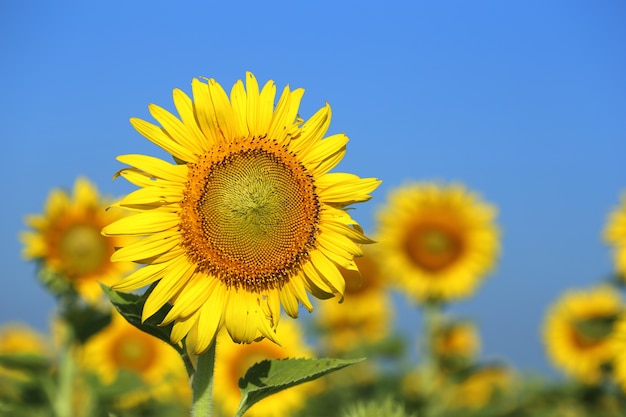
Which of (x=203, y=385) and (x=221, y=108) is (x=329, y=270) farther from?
Result: (x=221, y=108)

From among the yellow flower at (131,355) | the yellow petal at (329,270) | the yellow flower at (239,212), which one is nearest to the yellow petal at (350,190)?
the yellow flower at (239,212)

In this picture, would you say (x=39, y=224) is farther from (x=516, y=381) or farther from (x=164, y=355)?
(x=516, y=381)

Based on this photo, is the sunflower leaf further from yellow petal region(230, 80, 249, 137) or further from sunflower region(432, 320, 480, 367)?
sunflower region(432, 320, 480, 367)

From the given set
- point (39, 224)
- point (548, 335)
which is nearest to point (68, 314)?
point (39, 224)

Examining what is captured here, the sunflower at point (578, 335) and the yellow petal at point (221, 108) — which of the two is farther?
the sunflower at point (578, 335)

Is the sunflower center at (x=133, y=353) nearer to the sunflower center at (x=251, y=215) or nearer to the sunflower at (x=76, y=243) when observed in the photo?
the sunflower at (x=76, y=243)

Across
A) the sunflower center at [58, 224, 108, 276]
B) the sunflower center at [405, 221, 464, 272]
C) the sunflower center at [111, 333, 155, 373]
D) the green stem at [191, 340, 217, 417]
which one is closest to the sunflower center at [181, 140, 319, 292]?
the green stem at [191, 340, 217, 417]

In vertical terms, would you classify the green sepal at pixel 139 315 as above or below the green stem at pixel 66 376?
below
